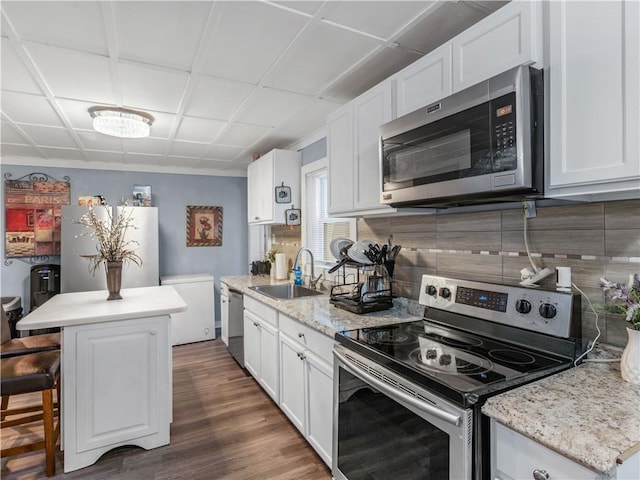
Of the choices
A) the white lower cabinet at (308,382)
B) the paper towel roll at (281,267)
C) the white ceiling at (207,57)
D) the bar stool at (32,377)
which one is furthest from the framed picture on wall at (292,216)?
the bar stool at (32,377)

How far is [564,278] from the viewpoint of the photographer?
134 centimetres

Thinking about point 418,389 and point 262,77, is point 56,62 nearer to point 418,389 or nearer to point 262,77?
point 262,77

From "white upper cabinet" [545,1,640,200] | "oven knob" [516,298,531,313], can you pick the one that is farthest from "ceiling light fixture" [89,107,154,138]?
"oven knob" [516,298,531,313]

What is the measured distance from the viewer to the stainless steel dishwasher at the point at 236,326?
344 cm

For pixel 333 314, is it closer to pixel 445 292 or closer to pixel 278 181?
pixel 445 292

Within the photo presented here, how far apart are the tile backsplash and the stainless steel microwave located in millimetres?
255

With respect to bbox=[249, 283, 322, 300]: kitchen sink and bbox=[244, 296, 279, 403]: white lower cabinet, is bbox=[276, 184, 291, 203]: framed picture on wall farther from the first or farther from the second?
bbox=[244, 296, 279, 403]: white lower cabinet

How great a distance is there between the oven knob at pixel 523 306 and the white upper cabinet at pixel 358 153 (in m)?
0.82

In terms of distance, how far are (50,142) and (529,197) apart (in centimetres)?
427

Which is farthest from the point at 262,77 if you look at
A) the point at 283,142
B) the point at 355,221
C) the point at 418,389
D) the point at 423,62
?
the point at 418,389

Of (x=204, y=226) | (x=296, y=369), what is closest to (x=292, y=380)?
(x=296, y=369)

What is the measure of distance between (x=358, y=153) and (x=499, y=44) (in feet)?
3.21

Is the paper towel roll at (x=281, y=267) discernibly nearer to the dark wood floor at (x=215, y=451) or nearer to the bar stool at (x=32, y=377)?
the dark wood floor at (x=215, y=451)

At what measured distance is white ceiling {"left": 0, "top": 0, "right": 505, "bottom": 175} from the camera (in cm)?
156
